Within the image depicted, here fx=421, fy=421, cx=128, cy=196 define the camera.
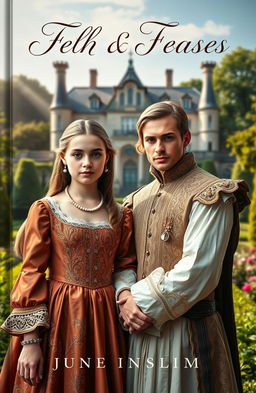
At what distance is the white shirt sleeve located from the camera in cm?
172

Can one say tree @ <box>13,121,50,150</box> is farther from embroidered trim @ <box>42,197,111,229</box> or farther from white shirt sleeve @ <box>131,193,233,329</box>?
white shirt sleeve @ <box>131,193,233,329</box>

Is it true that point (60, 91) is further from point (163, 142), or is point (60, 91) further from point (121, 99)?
point (163, 142)

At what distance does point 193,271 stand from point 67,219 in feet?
1.88

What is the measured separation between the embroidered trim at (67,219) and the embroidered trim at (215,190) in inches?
17.1

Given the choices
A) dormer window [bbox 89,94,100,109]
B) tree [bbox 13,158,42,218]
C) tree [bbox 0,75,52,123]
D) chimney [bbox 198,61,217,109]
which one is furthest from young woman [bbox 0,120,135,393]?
chimney [bbox 198,61,217,109]

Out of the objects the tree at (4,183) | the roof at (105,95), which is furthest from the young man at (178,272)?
the roof at (105,95)

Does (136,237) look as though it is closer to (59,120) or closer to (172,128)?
(172,128)

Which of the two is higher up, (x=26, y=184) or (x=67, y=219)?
(x=67, y=219)

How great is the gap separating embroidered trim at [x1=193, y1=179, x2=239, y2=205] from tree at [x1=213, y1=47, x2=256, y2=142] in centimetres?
912

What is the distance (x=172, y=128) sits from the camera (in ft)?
6.11

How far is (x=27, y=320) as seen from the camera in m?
1.73

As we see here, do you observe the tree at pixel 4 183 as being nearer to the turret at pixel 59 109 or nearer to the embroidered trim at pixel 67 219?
the turret at pixel 59 109

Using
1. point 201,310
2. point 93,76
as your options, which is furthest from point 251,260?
point 201,310

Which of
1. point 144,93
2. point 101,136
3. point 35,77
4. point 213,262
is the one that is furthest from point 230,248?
point 144,93
